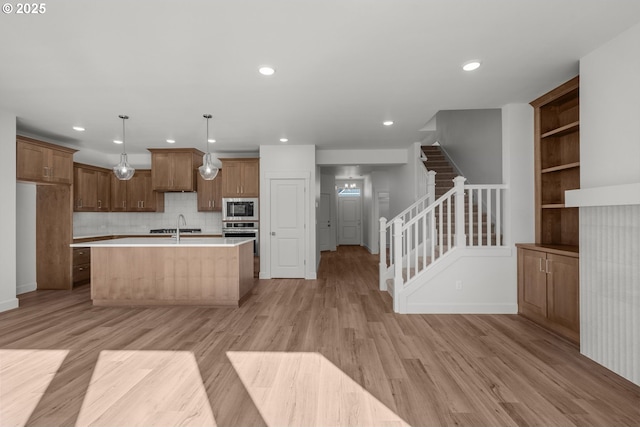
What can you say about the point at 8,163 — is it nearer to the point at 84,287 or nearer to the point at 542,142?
the point at 84,287

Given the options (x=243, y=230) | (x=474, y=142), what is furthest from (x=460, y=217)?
(x=243, y=230)

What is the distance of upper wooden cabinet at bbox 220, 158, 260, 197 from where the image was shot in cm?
673

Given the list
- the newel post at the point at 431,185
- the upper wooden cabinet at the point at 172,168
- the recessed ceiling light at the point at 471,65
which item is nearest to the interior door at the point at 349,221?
the upper wooden cabinet at the point at 172,168

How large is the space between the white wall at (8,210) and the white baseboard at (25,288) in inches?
42.4

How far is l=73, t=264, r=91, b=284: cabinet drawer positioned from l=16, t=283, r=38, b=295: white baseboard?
0.61 metres

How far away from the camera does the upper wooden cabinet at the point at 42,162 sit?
4775 millimetres

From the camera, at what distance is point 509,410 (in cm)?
210

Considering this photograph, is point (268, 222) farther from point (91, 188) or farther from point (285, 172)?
point (91, 188)

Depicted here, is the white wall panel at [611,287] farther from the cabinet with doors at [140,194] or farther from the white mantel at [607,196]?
the cabinet with doors at [140,194]

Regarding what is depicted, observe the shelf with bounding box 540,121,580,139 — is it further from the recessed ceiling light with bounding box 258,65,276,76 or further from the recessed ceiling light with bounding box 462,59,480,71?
the recessed ceiling light with bounding box 258,65,276,76

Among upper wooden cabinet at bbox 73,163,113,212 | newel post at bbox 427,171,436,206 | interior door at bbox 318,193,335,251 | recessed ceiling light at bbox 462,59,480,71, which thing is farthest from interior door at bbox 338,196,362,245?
recessed ceiling light at bbox 462,59,480,71

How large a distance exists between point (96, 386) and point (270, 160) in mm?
4872

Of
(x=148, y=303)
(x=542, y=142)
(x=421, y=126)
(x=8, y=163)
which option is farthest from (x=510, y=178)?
(x=8, y=163)

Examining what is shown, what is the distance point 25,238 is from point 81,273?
1.03 m
